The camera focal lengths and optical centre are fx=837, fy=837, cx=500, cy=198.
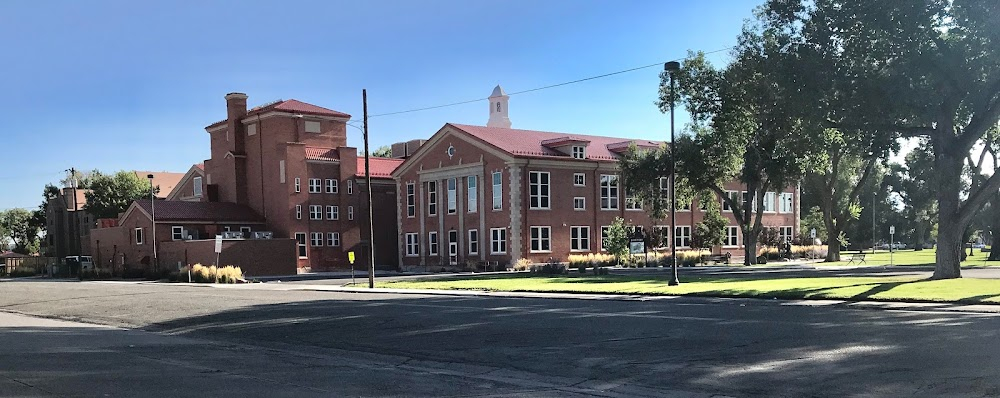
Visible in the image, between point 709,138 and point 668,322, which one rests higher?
point 709,138

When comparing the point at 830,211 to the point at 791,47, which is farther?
the point at 830,211

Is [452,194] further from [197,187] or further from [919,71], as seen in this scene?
[919,71]

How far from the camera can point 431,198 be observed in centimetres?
6225

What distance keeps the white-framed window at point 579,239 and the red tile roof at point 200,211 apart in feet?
83.7

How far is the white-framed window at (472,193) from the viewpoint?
5812cm

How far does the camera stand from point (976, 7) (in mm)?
24859

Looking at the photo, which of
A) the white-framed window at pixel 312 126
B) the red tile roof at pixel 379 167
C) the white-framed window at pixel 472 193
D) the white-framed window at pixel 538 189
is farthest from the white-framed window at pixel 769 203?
the white-framed window at pixel 312 126

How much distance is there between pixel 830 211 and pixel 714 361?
51.4 meters

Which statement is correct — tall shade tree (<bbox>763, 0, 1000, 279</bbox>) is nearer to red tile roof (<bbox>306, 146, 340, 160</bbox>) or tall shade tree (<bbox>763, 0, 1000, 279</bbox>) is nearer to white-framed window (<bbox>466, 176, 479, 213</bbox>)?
white-framed window (<bbox>466, 176, 479, 213</bbox>)

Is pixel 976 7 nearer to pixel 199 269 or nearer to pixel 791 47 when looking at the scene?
pixel 791 47

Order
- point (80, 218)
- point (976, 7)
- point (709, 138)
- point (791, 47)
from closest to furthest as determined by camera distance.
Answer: point (976, 7) < point (791, 47) < point (709, 138) < point (80, 218)

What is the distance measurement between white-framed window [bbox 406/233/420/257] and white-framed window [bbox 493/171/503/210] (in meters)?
9.33

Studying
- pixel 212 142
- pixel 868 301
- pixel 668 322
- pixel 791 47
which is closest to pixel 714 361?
pixel 668 322

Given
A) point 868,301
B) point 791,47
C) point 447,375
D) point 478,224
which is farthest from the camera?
point 478,224
